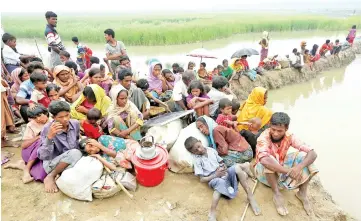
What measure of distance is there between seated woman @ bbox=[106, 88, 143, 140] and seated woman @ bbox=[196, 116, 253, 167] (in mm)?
858

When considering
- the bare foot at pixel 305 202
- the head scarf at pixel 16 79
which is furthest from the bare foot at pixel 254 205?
the head scarf at pixel 16 79

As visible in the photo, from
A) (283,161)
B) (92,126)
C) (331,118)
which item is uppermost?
(92,126)

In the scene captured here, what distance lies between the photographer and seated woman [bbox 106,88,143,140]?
3080 millimetres

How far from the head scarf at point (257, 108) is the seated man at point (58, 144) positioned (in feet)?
7.43

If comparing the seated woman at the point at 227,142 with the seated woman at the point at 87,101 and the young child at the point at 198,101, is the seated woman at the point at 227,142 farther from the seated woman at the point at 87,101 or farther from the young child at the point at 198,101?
the seated woman at the point at 87,101

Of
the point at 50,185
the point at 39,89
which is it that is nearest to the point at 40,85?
the point at 39,89

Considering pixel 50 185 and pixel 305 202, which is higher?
pixel 50 185

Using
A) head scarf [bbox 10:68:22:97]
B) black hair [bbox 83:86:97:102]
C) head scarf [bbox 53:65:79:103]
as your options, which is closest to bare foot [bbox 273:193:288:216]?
black hair [bbox 83:86:97:102]

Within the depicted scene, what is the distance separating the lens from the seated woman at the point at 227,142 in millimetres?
3076

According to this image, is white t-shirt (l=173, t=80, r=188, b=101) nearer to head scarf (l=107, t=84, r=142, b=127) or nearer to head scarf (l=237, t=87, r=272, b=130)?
head scarf (l=107, t=84, r=142, b=127)

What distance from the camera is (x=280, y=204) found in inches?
103

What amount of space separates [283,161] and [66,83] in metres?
3.18

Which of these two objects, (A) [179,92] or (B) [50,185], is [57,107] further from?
(A) [179,92]

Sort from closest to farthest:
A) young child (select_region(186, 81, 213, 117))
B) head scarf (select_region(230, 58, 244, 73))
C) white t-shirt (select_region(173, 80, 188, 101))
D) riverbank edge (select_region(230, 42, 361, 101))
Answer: young child (select_region(186, 81, 213, 117)) < white t-shirt (select_region(173, 80, 188, 101)) < head scarf (select_region(230, 58, 244, 73)) < riverbank edge (select_region(230, 42, 361, 101))
